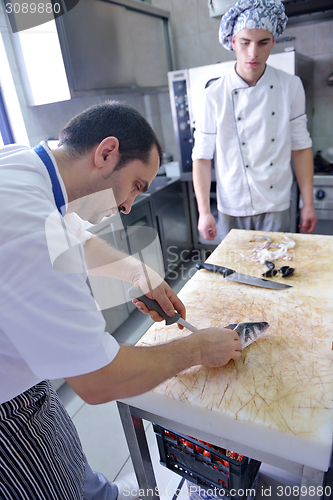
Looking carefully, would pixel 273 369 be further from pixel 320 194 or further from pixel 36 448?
pixel 320 194

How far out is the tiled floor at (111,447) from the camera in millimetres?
1101

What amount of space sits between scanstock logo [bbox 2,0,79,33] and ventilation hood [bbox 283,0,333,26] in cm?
121

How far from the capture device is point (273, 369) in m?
0.67

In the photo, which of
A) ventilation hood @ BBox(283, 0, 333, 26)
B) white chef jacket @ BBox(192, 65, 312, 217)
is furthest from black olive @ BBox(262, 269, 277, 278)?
ventilation hood @ BBox(283, 0, 333, 26)

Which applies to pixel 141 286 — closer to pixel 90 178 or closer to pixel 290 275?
pixel 90 178

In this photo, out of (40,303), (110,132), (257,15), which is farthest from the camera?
(257,15)

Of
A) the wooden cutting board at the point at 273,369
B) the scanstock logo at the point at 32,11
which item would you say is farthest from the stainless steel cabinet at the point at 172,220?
the wooden cutting board at the point at 273,369

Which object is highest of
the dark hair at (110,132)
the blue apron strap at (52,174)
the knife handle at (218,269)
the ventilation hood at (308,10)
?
the ventilation hood at (308,10)

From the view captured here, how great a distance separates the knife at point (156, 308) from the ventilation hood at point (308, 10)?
1907 mm

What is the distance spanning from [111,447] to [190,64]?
9.02 ft

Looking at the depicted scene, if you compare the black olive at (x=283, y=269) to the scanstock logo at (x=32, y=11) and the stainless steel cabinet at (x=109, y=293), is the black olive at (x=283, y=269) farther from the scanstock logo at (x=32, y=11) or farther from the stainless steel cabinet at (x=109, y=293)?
the scanstock logo at (x=32, y=11)

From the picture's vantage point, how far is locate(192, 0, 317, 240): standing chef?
58.2 inches

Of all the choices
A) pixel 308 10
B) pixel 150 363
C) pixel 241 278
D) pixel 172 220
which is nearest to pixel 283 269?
pixel 241 278

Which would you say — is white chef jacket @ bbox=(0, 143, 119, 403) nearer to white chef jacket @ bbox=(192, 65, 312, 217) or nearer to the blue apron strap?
the blue apron strap
